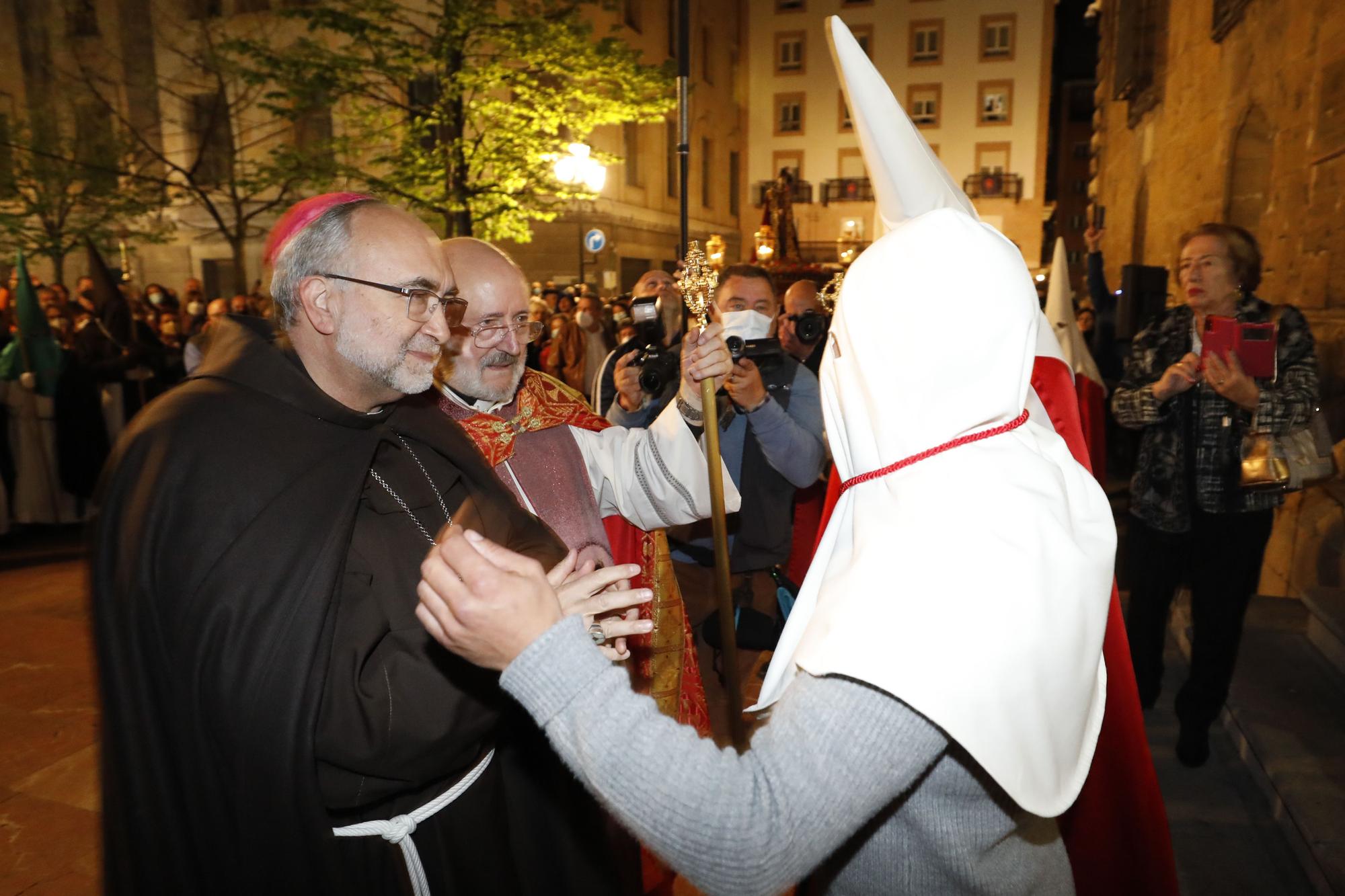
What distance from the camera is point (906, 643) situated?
967mm

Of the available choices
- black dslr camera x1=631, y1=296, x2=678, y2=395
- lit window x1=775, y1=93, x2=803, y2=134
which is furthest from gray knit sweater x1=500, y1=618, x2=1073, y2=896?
lit window x1=775, y1=93, x2=803, y2=134

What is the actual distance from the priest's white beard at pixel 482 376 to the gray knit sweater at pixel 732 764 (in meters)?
1.48

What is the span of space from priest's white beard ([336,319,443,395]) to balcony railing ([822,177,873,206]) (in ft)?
126

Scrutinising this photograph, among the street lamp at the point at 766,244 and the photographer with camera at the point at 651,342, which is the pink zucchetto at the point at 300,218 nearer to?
the photographer with camera at the point at 651,342

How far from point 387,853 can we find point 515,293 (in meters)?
1.53

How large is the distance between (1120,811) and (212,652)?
5.48 feet

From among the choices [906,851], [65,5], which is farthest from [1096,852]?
[65,5]

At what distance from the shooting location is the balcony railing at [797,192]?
36594 millimetres

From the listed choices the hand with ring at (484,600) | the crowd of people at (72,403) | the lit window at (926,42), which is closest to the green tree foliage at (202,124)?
the crowd of people at (72,403)

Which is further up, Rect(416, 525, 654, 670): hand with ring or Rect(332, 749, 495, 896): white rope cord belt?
Rect(416, 525, 654, 670): hand with ring

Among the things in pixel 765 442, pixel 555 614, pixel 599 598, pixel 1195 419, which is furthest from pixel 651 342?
pixel 1195 419

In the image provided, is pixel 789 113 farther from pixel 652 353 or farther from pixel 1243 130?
pixel 652 353

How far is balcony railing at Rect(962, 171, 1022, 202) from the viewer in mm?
36562

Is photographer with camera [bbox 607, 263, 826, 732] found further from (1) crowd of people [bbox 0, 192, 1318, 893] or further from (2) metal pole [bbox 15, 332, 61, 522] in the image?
(2) metal pole [bbox 15, 332, 61, 522]
